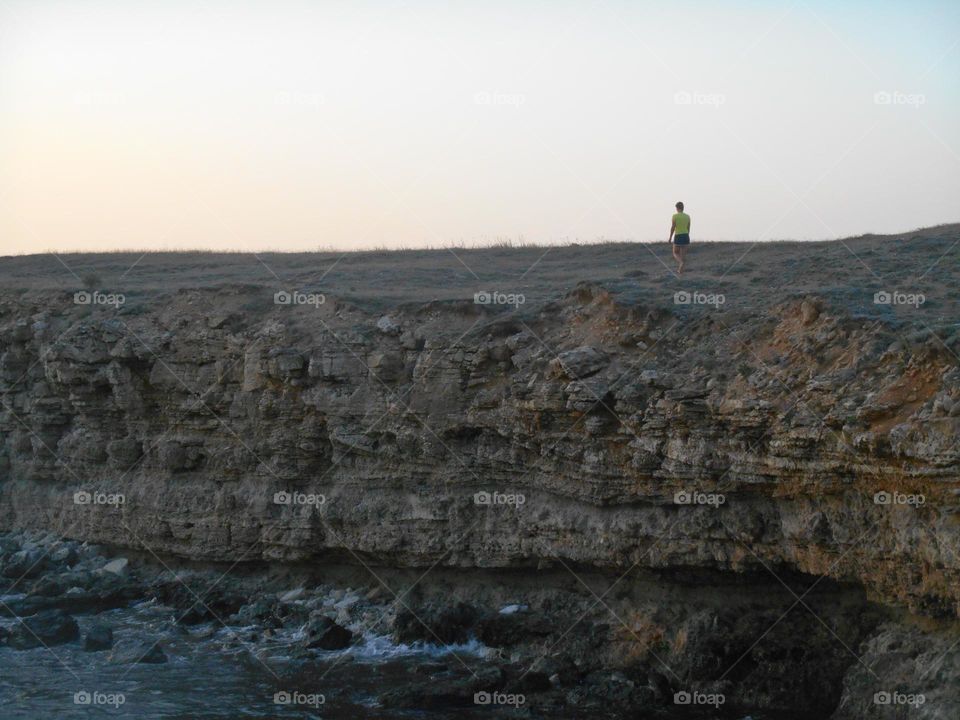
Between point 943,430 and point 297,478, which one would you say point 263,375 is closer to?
point 297,478

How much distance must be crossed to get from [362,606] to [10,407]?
38.1ft

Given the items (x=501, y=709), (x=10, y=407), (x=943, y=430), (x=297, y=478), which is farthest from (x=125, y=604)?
(x=943, y=430)
